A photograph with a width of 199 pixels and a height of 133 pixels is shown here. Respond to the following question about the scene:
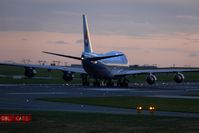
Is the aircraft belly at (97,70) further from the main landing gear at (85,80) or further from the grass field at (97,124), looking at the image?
the grass field at (97,124)

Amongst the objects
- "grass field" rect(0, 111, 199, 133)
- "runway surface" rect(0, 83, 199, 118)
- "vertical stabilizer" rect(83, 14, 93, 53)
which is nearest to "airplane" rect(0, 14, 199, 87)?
"vertical stabilizer" rect(83, 14, 93, 53)

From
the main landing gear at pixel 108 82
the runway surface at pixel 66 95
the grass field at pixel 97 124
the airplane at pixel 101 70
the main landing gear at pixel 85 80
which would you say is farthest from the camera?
the main landing gear at pixel 85 80

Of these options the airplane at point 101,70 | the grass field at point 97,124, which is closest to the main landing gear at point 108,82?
the airplane at point 101,70

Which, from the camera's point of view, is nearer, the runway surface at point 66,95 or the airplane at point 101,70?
the runway surface at point 66,95

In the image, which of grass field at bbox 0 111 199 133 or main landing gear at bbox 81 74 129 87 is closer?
grass field at bbox 0 111 199 133

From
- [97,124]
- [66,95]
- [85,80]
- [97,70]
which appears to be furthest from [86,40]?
[97,124]

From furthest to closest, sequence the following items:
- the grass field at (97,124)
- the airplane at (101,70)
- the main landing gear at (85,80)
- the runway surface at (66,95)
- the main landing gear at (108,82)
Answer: the main landing gear at (85,80)
the main landing gear at (108,82)
the airplane at (101,70)
the runway surface at (66,95)
the grass field at (97,124)

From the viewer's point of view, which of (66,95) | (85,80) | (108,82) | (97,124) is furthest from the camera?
(85,80)

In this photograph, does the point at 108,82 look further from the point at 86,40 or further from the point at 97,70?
the point at 86,40

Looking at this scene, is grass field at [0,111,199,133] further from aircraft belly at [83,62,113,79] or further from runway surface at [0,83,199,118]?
aircraft belly at [83,62,113,79]

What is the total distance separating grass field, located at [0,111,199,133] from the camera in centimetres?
2480

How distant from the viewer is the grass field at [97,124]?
24.8 metres

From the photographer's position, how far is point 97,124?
89.4 ft

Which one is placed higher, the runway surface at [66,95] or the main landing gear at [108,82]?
the main landing gear at [108,82]
